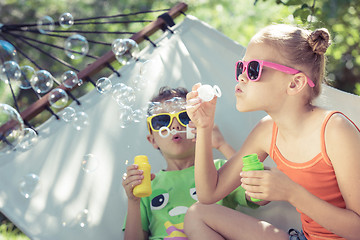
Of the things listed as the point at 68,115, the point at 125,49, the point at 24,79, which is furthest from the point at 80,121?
the point at 125,49

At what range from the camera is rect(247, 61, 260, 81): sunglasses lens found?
1434 mm

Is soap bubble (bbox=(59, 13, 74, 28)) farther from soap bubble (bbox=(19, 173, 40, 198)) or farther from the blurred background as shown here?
the blurred background

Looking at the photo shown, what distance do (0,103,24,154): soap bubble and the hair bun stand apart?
4.50 ft

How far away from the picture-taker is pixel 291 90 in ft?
4.75

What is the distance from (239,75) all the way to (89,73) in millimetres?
1239

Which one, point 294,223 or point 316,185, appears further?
point 294,223

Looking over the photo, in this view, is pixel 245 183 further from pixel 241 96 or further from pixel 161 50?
pixel 161 50

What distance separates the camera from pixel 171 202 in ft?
6.26

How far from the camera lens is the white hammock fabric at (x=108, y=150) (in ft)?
6.45

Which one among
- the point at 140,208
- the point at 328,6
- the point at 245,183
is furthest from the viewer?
the point at 328,6

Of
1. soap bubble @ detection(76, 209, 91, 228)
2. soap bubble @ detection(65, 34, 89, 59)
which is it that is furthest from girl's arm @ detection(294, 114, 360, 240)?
soap bubble @ detection(65, 34, 89, 59)

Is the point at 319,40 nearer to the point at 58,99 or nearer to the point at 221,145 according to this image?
the point at 221,145

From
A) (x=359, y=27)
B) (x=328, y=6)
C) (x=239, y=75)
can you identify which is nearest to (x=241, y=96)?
(x=239, y=75)

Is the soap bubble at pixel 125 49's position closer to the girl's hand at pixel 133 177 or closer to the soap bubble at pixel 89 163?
the soap bubble at pixel 89 163
